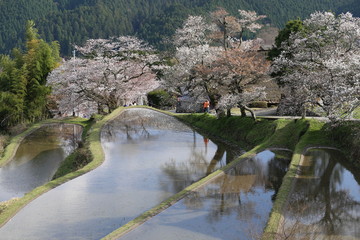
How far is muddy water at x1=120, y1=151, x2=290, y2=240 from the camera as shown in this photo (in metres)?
7.93

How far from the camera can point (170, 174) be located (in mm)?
13781

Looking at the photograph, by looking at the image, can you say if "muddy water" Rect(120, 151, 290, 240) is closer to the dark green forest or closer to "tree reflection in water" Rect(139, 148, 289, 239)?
"tree reflection in water" Rect(139, 148, 289, 239)

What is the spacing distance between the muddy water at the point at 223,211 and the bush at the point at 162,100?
3198 centimetres

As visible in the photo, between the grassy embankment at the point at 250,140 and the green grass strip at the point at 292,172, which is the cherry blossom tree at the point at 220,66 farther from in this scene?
the green grass strip at the point at 292,172

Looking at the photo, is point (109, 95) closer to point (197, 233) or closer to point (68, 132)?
point (68, 132)

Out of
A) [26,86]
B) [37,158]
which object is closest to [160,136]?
[37,158]

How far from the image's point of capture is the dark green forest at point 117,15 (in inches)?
4200

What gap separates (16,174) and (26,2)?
146 metres

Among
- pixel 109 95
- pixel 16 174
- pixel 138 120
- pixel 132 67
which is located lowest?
pixel 16 174

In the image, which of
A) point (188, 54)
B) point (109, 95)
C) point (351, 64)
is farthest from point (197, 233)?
point (109, 95)

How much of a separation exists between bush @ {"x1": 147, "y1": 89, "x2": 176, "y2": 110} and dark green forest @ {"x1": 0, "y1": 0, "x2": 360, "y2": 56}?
44.1 metres

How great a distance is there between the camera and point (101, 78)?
30.1m

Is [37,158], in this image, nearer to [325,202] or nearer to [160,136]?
[160,136]

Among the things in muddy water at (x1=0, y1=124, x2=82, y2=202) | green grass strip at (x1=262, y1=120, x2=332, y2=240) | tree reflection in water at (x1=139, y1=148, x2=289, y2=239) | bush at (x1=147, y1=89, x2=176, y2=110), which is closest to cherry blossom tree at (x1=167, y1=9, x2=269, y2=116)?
green grass strip at (x1=262, y1=120, x2=332, y2=240)
